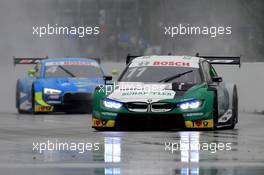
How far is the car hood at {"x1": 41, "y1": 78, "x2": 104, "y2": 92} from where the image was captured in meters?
23.7

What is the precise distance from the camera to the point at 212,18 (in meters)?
43.0

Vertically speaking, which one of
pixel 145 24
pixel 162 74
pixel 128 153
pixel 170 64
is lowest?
pixel 128 153

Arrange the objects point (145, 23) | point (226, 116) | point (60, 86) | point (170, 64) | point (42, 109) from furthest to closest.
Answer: point (145, 23) < point (42, 109) < point (60, 86) < point (170, 64) < point (226, 116)

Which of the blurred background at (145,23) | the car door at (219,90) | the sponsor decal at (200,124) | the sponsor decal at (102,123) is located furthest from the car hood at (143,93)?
the blurred background at (145,23)

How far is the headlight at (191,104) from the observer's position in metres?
16.8

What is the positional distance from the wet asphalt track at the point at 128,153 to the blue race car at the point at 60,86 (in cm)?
452

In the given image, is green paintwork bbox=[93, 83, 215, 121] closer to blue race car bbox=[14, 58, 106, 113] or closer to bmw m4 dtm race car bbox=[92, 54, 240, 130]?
bmw m4 dtm race car bbox=[92, 54, 240, 130]

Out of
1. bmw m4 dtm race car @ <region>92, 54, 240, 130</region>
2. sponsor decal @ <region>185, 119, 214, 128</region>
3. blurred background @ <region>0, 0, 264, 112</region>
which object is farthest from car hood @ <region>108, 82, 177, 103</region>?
blurred background @ <region>0, 0, 264, 112</region>

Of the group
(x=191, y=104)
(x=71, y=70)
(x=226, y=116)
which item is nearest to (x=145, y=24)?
(x=71, y=70)

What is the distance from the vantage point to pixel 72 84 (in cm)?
2388

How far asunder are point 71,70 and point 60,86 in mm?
1366

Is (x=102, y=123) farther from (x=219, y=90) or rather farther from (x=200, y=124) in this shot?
(x=219, y=90)

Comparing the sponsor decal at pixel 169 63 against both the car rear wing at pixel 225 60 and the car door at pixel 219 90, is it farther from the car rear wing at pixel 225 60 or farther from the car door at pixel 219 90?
the car rear wing at pixel 225 60

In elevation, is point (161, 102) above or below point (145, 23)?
below
